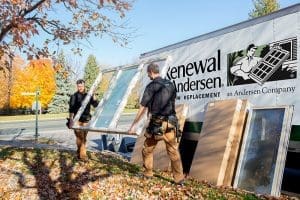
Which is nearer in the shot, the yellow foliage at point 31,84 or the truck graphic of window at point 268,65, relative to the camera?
the truck graphic of window at point 268,65

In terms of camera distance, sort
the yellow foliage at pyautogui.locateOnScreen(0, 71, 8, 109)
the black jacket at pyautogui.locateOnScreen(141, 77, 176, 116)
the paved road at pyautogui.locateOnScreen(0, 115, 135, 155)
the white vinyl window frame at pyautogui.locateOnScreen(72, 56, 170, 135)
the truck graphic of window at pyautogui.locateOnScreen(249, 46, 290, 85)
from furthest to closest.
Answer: the yellow foliage at pyautogui.locateOnScreen(0, 71, 8, 109) → the paved road at pyautogui.locateOnScreen(0, 115, 135, 155) → the truck graphic of window at pyautogui.locateOnScreen(249, 46, 290, 85) → the black jacket at pyautogui.locateOnScreen(141, 77, 176, 116) → the white vinyl window frame at pyautogui.locateOnScreen(72, 56, 170, 135)

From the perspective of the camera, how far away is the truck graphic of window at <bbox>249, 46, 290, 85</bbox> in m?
7.68

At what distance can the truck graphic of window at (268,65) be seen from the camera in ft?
25.2

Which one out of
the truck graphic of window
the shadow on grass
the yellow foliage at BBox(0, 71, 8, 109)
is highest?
the truck graphic of window

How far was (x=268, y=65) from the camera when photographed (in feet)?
26.1

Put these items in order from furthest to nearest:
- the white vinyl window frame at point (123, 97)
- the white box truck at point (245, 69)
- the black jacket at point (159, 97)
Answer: the white box truck at point (245, 69), the black jacket at point (159, 97), the white vinyl window frame at point (123, 97)

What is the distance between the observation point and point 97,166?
909 centimetres

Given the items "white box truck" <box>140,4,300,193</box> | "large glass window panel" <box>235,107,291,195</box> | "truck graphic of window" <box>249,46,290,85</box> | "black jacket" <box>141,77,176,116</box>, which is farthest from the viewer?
"truck graphic of window" <box>249,46,290,85</box>

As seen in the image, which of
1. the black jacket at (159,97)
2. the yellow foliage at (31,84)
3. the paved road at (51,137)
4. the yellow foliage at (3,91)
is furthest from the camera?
the yellow foliage at (3,91)

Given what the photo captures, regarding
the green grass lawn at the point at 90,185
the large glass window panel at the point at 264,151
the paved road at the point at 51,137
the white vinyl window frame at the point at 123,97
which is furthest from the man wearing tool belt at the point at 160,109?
the paved road at the point at 51,137

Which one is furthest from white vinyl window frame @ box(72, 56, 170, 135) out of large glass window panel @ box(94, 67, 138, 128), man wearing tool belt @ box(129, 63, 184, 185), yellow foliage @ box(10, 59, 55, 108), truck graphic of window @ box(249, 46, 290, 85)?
yellow foliage @ box(10, 59, 55, 108)

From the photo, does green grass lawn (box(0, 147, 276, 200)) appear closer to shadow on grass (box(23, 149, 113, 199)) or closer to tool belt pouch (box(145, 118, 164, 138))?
shadow on grass (box(23, 149, 113, 199))


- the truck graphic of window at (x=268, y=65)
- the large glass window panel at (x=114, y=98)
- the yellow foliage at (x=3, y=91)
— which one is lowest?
the yellow foliage at (x=3, y=91)

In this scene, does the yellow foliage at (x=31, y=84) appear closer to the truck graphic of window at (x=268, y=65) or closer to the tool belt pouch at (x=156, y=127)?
the truck graphic of window at (x=268, y=65)
